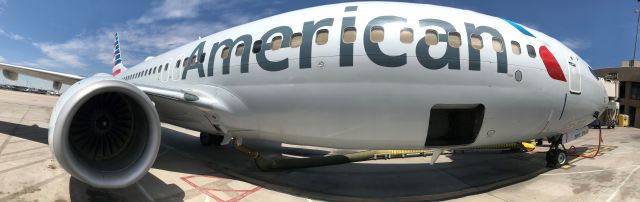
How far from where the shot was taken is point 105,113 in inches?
263

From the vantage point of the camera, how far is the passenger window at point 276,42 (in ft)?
22.7

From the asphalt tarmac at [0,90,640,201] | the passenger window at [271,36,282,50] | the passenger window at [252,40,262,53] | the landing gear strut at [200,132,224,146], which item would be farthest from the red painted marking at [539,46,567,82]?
the landing gear strut at [200,132,224,146]

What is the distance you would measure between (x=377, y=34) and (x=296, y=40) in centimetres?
155

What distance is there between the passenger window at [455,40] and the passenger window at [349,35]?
5.66 feet

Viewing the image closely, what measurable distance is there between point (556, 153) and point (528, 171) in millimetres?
1420

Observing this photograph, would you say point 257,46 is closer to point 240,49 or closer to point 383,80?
point 240,49

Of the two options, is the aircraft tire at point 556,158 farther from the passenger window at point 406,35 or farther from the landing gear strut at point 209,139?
the landing gear strut at point 209,139

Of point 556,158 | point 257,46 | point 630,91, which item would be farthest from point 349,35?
point 630,91

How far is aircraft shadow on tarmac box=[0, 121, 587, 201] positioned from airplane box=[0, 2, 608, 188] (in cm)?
103

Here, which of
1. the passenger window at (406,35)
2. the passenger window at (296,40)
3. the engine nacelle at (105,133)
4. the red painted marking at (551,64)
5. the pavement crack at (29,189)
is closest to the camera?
the engine nacelle at (105,133)

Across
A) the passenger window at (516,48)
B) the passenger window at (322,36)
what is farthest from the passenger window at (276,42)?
the passenger window at (516,48)

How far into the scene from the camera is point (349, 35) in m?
6.43

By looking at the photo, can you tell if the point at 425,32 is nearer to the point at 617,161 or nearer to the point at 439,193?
the point at 439,193

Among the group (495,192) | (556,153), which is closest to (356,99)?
(495,192)
